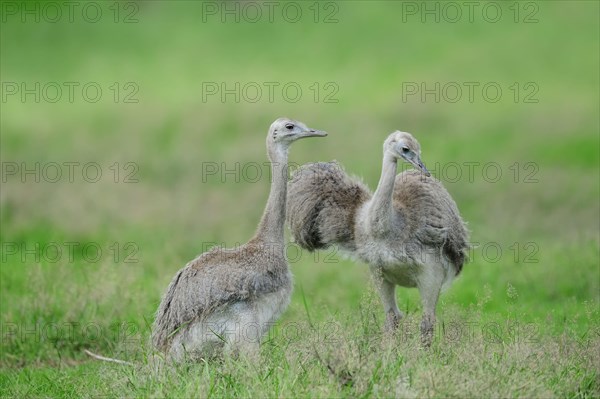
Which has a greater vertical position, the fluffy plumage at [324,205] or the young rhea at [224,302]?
the fluffy plumage at [324,205]

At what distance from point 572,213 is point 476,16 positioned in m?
12.1

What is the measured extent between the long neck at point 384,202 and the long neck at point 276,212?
0.74 meters

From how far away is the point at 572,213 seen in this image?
16219mm

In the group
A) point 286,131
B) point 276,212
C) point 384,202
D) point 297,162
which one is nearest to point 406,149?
point 384,202

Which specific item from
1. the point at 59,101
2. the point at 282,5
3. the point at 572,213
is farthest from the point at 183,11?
the point at 572,213

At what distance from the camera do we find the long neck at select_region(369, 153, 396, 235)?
8.82 meters

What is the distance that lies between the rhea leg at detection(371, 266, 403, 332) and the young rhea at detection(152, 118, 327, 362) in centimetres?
Result: 102

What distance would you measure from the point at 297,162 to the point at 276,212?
9878mm

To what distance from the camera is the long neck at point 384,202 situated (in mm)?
8820

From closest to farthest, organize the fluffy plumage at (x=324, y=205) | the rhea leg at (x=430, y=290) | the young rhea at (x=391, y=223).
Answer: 1. the young rhea at (x=391, y=223)
2. the rhea leg at (x=430, y=290)
3. the fluffy plumage at (x=324, y=205)

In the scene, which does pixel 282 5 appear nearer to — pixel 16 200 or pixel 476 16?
pixel 476 16

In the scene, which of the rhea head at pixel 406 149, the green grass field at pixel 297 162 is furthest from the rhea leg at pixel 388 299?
the rhea head at pixel 406 149

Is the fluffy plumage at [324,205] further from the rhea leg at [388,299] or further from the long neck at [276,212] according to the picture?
the long neck at [276,212]

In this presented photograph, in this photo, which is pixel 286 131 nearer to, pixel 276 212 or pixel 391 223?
pixel 276 212
